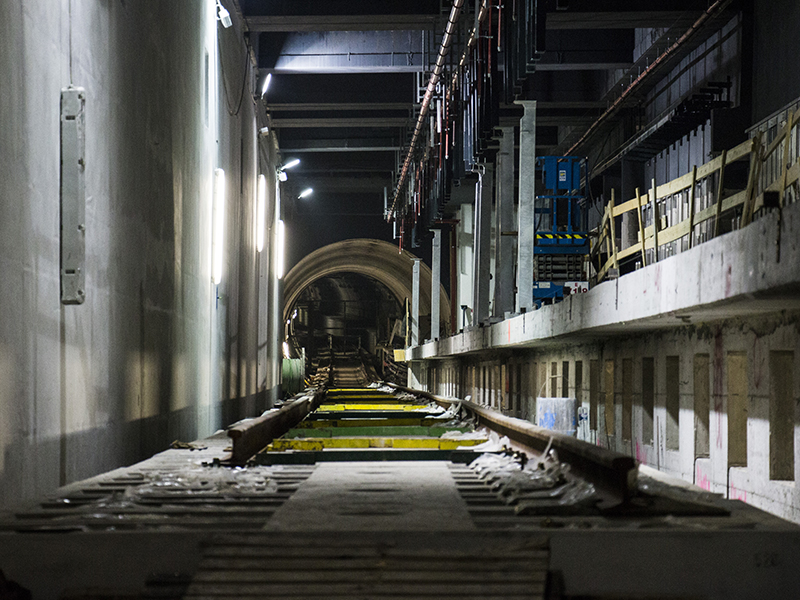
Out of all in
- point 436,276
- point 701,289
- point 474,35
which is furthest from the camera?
point 436,276

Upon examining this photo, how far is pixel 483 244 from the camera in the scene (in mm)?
21172

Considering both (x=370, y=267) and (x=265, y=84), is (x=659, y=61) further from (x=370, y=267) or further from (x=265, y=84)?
(x=370, y=267)

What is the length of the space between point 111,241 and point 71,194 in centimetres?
125

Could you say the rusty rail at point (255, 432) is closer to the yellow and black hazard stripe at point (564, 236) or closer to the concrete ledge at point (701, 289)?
the concrete ledge at point (701, 289)

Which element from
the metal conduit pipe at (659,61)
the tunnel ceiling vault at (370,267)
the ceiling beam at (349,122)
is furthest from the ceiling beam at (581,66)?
the tunnel ceiling vault at (370,267)

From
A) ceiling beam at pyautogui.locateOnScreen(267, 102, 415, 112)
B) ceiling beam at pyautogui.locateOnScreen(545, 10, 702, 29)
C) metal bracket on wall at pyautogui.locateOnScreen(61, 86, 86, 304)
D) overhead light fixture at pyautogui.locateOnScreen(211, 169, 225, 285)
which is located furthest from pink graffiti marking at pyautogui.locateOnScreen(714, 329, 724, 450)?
ceiling beam at pyautogui.locateOnScreen(267, 102, 415, 112)

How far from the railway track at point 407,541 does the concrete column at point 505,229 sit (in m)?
13.3

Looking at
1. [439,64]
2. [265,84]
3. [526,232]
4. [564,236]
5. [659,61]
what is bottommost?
[526,232]

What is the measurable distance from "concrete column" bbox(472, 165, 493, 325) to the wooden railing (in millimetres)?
3233

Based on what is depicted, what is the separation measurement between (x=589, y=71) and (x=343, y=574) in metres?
20.9

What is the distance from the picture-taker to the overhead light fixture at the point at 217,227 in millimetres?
13586

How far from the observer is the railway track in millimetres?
3996

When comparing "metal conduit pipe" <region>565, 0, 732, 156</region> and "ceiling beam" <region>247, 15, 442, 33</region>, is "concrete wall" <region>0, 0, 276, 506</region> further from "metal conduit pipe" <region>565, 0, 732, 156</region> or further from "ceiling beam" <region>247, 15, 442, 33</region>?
"metal conduit pipe" <region>565, 0, 732, 156</region>

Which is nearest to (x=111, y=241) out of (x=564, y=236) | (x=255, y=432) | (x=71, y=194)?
(x=71, y=194)
